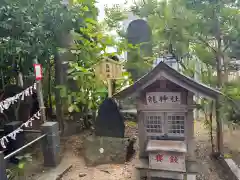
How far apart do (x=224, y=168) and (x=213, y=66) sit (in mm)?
2373

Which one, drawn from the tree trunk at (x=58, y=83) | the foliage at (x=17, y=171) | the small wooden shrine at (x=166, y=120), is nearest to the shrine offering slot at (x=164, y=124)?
the small wooden shrine at (x=166, y=120)

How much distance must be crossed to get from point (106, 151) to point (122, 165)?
54cm

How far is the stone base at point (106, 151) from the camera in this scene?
545cm

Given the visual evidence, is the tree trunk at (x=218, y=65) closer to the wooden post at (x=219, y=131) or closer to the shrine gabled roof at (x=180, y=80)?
the wooden post at (x=219, y=131)

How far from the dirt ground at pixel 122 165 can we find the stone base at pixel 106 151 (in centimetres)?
15

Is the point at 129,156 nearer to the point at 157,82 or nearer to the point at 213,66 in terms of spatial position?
the point at 157,82

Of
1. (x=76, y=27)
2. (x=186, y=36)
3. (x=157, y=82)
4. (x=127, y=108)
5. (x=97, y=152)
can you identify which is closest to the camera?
(x=157, y=82)

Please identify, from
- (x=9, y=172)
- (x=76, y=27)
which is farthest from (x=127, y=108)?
(x=9, y=172)

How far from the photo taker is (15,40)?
4.77 meters

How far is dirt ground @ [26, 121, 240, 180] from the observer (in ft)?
16.0

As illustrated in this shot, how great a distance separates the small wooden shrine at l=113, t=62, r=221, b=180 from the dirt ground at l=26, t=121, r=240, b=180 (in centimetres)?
105

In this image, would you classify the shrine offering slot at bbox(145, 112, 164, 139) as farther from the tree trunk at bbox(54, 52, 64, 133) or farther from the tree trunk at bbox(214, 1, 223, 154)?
the tree trunk at bbox(54, 52, 64, 133)

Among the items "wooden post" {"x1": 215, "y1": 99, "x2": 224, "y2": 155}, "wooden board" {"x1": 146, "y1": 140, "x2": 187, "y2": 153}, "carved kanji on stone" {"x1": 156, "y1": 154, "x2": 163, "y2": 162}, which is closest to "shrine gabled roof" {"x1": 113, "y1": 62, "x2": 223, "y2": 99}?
"wooden board" {"x1": 146, "y1": 140, "x2": 187, "y2": 153}

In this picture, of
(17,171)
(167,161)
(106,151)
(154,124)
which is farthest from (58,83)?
(167,161)
